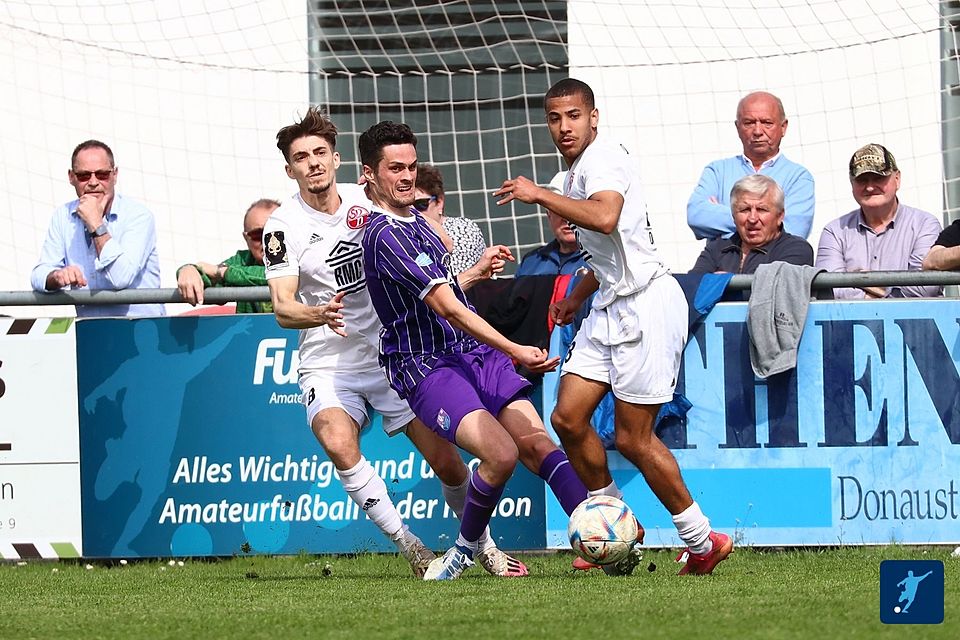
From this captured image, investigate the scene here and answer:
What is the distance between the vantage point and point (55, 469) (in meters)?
8.48

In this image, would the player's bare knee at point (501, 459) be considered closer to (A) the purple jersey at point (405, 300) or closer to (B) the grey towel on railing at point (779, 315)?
(A) the purple jersey at point (405, 300)

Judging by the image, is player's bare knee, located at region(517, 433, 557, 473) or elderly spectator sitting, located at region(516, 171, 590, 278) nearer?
player's bare knee, located at region(517, 433, 557, 473)

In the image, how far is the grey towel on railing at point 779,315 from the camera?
7.88 metres

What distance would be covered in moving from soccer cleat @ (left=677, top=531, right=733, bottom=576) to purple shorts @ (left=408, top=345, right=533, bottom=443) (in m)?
1.05

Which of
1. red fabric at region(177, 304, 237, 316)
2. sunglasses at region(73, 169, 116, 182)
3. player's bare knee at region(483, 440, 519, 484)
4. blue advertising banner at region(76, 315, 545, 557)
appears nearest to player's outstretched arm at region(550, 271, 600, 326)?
player's bare knee at region(483, 440, 519, 484)

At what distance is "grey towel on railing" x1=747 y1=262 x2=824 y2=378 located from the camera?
7.88 m

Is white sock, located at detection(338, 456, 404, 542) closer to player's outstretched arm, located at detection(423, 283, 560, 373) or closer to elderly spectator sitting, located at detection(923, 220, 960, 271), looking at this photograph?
player's outstretched arm, located at detection(423, 283, 560, 373)

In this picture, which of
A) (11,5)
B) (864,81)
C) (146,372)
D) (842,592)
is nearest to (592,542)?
(842,592)

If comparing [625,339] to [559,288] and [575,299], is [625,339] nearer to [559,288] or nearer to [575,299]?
[575,299]

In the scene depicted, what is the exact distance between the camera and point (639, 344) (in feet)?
22.1

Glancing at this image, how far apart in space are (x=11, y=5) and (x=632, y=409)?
6.26 metres

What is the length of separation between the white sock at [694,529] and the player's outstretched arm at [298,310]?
5.46 ft

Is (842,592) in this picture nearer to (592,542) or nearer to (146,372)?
(592,542)

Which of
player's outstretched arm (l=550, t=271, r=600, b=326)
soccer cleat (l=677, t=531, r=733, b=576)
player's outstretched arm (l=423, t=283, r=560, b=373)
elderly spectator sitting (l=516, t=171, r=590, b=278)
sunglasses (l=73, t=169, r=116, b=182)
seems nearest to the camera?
player's outstretched arm (l=423, t=283, r=560, b=373)
